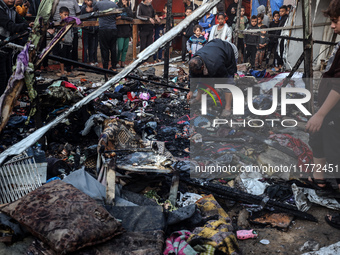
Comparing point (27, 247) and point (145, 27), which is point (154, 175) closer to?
point (27, 247)

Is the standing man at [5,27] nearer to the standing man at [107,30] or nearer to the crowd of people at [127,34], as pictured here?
the crowd of people at [127,34]

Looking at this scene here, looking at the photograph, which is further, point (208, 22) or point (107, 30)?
point (208, 22)

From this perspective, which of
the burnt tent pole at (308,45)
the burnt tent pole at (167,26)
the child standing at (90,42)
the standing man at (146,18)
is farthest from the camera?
the standing man at (146,18)

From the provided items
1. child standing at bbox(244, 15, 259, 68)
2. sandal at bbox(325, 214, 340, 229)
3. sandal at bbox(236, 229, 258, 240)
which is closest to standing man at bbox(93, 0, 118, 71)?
child standing at bbox(244, 15, 259, 68)

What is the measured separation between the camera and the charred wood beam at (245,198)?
363 centimetres

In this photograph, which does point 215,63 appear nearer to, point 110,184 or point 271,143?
point 271,143

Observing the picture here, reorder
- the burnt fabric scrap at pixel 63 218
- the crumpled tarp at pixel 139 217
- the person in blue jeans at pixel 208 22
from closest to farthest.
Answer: the burnt fabric scrap at pixel 63 218 < the crumpled tarp at pixel 139 217 < the person in blue jeans at pixel 208 22

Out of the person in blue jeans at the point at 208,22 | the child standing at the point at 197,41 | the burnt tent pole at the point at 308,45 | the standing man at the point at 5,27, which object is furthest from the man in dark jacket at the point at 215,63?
the person in blue jeans at the point at 208,22

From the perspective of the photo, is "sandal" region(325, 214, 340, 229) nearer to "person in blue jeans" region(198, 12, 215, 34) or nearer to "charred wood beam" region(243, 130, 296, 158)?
"charred wood beam" region(243, 130, 296, 158)

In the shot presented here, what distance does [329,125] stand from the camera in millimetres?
3393

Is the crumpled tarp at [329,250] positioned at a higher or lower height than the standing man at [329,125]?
lower

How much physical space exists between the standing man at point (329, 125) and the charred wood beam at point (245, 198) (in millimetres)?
278

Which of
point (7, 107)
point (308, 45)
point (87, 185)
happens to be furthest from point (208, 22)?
point (7, 107)

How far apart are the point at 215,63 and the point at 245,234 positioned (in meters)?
2.97
